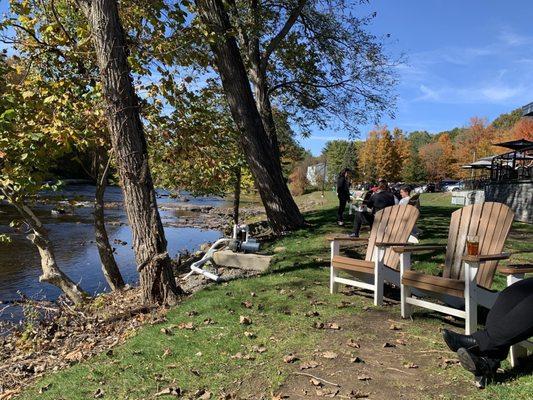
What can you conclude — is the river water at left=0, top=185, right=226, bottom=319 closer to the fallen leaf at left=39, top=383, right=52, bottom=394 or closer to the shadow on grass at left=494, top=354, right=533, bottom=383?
the fallen leaf at left=39, top=383, right=52, bottom=394

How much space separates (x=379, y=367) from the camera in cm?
386

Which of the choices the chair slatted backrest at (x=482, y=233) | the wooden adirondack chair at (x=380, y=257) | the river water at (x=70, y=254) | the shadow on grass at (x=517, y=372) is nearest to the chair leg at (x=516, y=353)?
the shadow on grass at (x=517, y=372)

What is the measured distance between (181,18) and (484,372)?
598 cm

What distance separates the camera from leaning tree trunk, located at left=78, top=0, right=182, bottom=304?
5930 mm

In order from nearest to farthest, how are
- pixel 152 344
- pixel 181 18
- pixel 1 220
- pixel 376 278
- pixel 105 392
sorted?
pixel 105 392 < pixel 152 344 < pixel 376 278 < pixel 181 18 < pixel 1 220

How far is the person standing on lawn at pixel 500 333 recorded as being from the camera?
3150mm

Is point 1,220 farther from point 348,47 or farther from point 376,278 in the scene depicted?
point 376,278

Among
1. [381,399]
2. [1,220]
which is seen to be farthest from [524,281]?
[1,220]

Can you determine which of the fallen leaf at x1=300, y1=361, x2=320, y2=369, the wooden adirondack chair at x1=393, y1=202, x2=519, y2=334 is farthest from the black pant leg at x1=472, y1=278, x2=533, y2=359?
the fallen leaf at x1=300, y1=361, x2=320, y2=369

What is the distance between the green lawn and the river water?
369 centimetres

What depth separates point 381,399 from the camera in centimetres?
334

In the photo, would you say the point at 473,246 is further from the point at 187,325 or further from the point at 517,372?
the point at 187,325

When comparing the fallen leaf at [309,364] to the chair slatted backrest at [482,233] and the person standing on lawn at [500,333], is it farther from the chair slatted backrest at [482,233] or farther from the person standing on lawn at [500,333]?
the chair slatted backrest at [482,233]

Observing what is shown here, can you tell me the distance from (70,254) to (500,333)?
14713 mm
